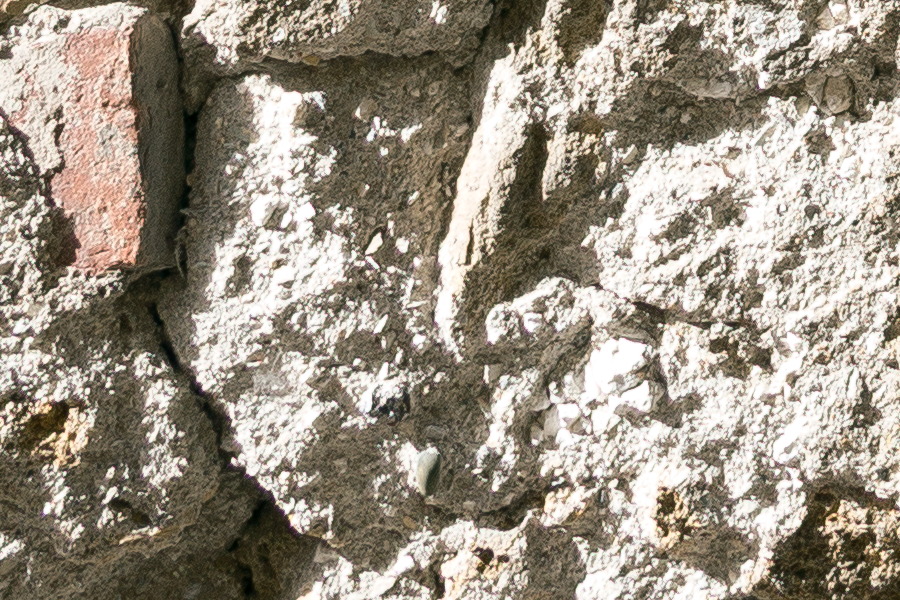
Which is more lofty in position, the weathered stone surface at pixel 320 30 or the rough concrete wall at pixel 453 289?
the weathered stone surface at pixel 320 30

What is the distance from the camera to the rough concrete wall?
34.0 inches

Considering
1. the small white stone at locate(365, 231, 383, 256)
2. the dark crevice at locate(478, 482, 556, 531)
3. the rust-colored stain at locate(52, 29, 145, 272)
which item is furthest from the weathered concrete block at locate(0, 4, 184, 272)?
the dark crevice at locate(478, 482, 556, 531)

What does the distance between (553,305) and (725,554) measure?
0.78 feet

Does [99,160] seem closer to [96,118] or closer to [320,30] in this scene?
[96,118]

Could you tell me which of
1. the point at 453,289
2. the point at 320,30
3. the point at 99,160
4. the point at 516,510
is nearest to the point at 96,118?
the point at 99,160

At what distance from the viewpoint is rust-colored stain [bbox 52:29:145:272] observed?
0.89 metres

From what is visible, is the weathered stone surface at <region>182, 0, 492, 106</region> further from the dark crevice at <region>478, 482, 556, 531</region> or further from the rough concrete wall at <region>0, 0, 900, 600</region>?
the dark crevice at <region>478, 482, 556, 531</region>

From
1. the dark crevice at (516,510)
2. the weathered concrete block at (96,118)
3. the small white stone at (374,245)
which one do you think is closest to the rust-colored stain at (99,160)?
the weathered concrete block at (96,118)

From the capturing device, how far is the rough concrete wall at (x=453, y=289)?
865 millimetres

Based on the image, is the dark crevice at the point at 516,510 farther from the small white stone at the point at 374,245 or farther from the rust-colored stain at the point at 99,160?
the rust-colored stain at the point at 99,160

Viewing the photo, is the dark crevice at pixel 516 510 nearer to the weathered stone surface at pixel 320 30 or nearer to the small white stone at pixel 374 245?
the small white stone at pixel 374 245

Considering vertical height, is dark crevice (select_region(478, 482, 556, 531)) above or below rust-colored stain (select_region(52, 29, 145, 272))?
below

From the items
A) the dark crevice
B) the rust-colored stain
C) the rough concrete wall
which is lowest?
the dark crevice

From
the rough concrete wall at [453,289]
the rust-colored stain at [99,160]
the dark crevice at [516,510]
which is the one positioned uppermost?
the rust-colored stain at [99,160]
